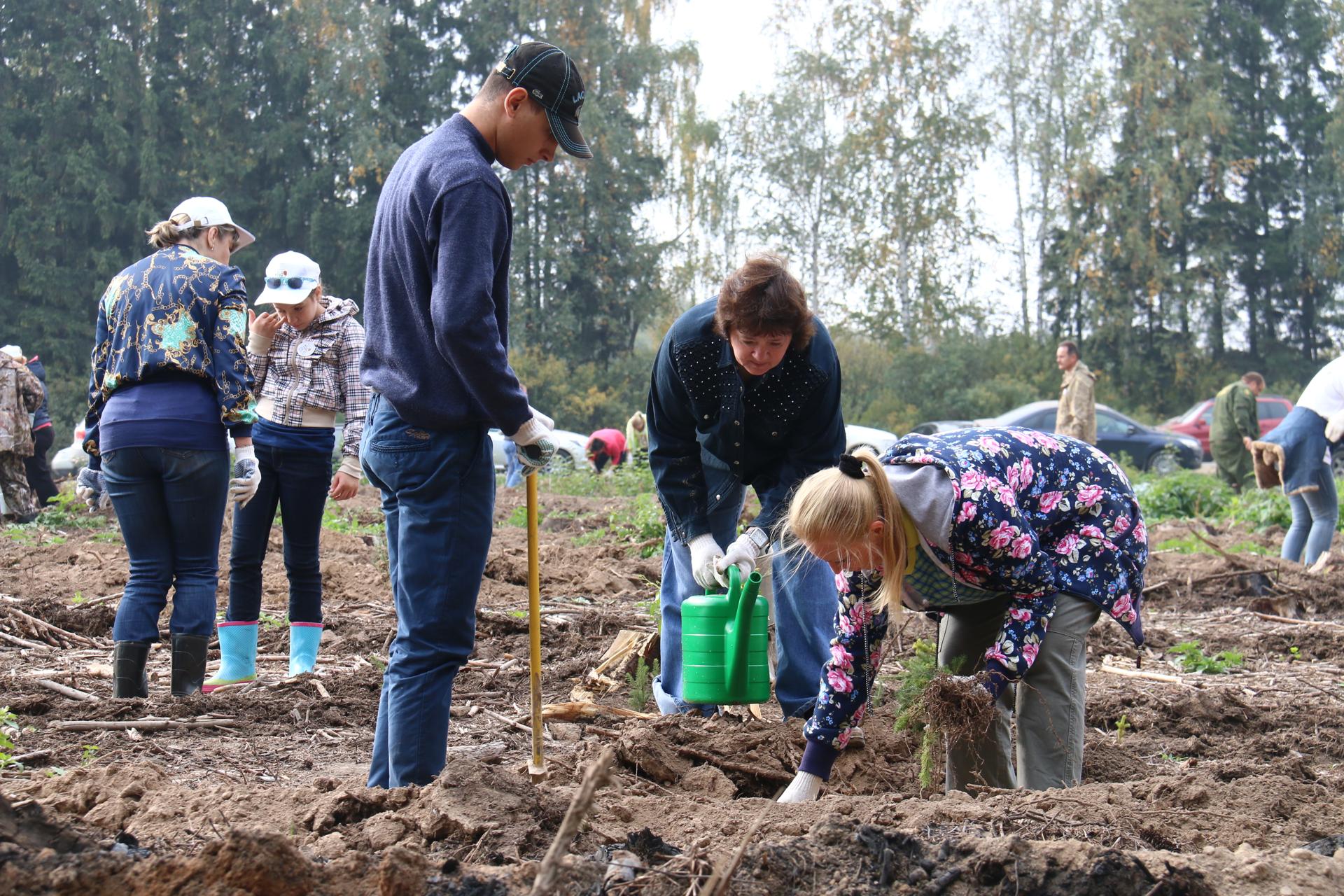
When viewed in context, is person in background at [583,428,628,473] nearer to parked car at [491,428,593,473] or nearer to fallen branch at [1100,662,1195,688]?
parked car at [491,428,593,473]

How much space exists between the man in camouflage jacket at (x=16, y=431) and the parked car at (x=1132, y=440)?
13984 millimetres

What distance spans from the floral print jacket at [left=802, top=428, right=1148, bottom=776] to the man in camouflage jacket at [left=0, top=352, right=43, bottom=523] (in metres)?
10.1

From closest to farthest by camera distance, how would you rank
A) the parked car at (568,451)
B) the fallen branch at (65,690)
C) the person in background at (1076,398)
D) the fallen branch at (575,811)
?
the fallen branch at (575,811)
the fallen branch at (65,690)
the person in background at (1076,398)
the parked car at (568,451)

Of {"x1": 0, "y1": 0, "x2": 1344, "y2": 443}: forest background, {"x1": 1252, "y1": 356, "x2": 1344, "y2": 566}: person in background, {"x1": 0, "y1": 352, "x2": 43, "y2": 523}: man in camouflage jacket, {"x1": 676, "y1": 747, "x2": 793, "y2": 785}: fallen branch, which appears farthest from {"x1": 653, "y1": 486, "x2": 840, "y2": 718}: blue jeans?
{"x1": 0, "y1": 0, "x2": 1344, "y2": 443}: forest background

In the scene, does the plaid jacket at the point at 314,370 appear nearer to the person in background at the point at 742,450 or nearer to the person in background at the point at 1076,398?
the person in background at the point at 742,450

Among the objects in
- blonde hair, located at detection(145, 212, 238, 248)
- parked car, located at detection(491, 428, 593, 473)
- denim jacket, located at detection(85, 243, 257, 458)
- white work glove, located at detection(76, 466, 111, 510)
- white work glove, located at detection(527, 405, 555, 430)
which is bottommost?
white work glove, located at detection(76, 466, 111, 510)

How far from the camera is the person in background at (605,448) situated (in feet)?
62.9

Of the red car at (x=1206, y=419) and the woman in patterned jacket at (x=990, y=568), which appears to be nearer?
the woman in patterned jacket at (x=990, y=568)

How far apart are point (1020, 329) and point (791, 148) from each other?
8.34 m

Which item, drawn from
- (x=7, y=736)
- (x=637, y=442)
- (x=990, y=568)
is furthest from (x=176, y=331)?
(x=637, y=442)

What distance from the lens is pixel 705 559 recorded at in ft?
13.5

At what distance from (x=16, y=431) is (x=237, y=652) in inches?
292

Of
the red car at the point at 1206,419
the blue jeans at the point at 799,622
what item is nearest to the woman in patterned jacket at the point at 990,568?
the blue jeans at the point at 799,622

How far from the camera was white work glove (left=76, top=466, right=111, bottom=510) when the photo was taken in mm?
8758
